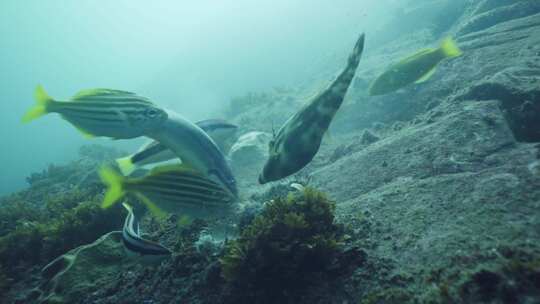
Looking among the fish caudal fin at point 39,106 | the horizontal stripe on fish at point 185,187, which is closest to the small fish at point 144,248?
the horizontal stripe on fish at point 185,187

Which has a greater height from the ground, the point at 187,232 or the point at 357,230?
the point at 187,232

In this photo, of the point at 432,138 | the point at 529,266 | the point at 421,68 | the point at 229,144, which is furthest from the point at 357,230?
the point at 229,144

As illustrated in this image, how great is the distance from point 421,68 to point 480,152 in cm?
273

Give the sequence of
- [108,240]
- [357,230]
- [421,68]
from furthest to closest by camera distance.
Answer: [421,68], [108,240], [357,230]

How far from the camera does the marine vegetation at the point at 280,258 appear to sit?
2633 mm

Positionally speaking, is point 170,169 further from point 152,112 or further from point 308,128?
point 308,128

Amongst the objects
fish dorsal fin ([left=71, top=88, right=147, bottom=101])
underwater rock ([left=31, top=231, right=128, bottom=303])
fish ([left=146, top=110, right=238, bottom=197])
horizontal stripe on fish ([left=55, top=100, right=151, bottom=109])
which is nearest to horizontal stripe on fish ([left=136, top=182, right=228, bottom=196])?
fish ([left=146, top=110, right=238, bottom=197])

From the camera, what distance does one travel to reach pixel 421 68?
5.62 m

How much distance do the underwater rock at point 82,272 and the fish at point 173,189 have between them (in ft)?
5.80

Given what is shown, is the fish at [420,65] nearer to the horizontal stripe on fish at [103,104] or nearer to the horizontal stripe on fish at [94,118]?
the horizontal stripe on fish at [103,104]

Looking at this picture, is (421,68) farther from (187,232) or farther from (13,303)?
(13,303)

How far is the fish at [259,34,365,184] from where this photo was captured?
2.71 meters

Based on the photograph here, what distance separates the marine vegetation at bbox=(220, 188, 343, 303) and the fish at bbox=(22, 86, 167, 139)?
1.66 m

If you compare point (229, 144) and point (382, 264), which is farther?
point (229, 144)
